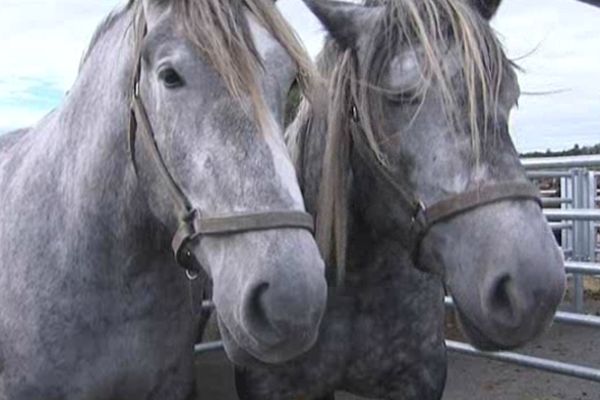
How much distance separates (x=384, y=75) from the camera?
2.40 m

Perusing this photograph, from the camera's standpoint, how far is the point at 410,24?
7.84ft

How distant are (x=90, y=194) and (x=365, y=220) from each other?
90cm

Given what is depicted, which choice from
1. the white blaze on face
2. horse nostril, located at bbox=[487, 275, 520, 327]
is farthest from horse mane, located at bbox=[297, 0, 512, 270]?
the white blaze on face

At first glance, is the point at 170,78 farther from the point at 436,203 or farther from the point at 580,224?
the point at 580,224

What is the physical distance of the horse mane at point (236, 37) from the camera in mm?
1862

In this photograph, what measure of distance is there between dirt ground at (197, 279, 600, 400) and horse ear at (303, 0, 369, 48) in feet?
9.74

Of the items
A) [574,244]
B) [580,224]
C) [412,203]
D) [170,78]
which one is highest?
[170,78]

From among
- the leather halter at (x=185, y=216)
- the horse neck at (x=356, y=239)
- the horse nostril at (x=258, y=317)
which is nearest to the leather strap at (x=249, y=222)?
the leather halter at (x=185, y=216)

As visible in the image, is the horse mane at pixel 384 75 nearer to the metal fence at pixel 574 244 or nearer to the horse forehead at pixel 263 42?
the horse forehead at pixel 263 42

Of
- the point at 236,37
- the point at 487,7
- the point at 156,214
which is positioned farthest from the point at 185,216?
the point at 487,7

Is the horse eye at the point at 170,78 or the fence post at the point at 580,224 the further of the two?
the fence post at the point at 580,224

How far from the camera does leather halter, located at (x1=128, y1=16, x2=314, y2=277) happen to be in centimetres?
174

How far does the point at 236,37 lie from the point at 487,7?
0.98 meters

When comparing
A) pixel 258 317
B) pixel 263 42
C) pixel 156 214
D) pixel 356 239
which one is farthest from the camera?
pixel 356 239
